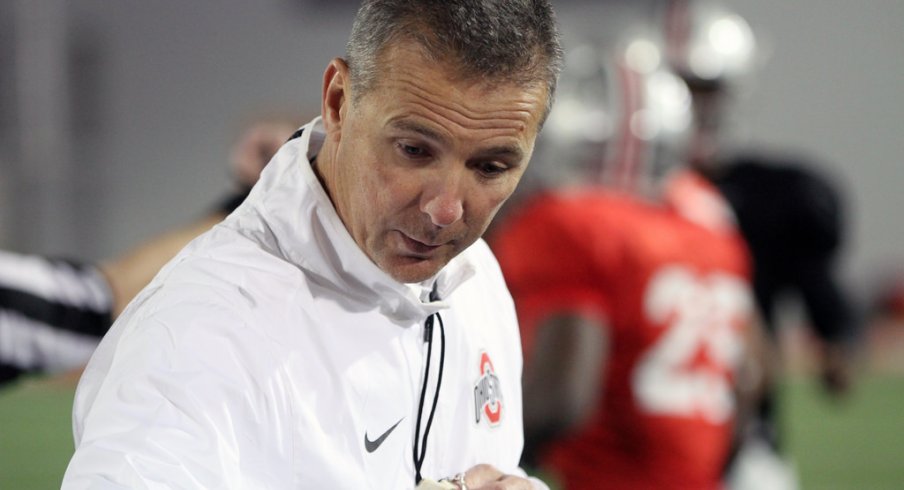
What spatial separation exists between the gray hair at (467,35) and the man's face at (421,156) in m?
0.02

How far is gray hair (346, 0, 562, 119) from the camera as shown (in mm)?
1562

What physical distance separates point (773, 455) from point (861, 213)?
30.2ft

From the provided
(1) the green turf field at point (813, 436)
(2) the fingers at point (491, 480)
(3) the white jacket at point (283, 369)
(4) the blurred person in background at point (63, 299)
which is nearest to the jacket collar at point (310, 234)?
(3) the white jacket at point (283, 369)

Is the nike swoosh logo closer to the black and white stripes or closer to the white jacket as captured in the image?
the white jacket

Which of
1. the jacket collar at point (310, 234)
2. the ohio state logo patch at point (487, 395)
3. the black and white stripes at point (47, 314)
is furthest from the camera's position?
the black and white stripes at point (47, 314)

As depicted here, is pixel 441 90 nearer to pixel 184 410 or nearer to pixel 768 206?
pixel 184 410

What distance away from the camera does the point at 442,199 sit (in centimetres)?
160

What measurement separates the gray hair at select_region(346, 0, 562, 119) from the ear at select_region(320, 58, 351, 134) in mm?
30

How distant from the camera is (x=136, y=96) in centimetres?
1389

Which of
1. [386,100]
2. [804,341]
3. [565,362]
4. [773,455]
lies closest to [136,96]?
[804,341]

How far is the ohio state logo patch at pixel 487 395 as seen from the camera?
1877mm

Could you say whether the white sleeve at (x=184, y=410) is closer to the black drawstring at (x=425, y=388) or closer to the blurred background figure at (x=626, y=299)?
the black drawstring at (x=425, y=388)

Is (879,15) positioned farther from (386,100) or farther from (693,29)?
(386,100)

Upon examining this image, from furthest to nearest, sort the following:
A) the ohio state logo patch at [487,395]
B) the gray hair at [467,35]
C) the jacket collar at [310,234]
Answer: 1. the ohio state logo patch at [487,395]
2. the jacket collar at [310,234]
3. the gray hair at [467,35]
